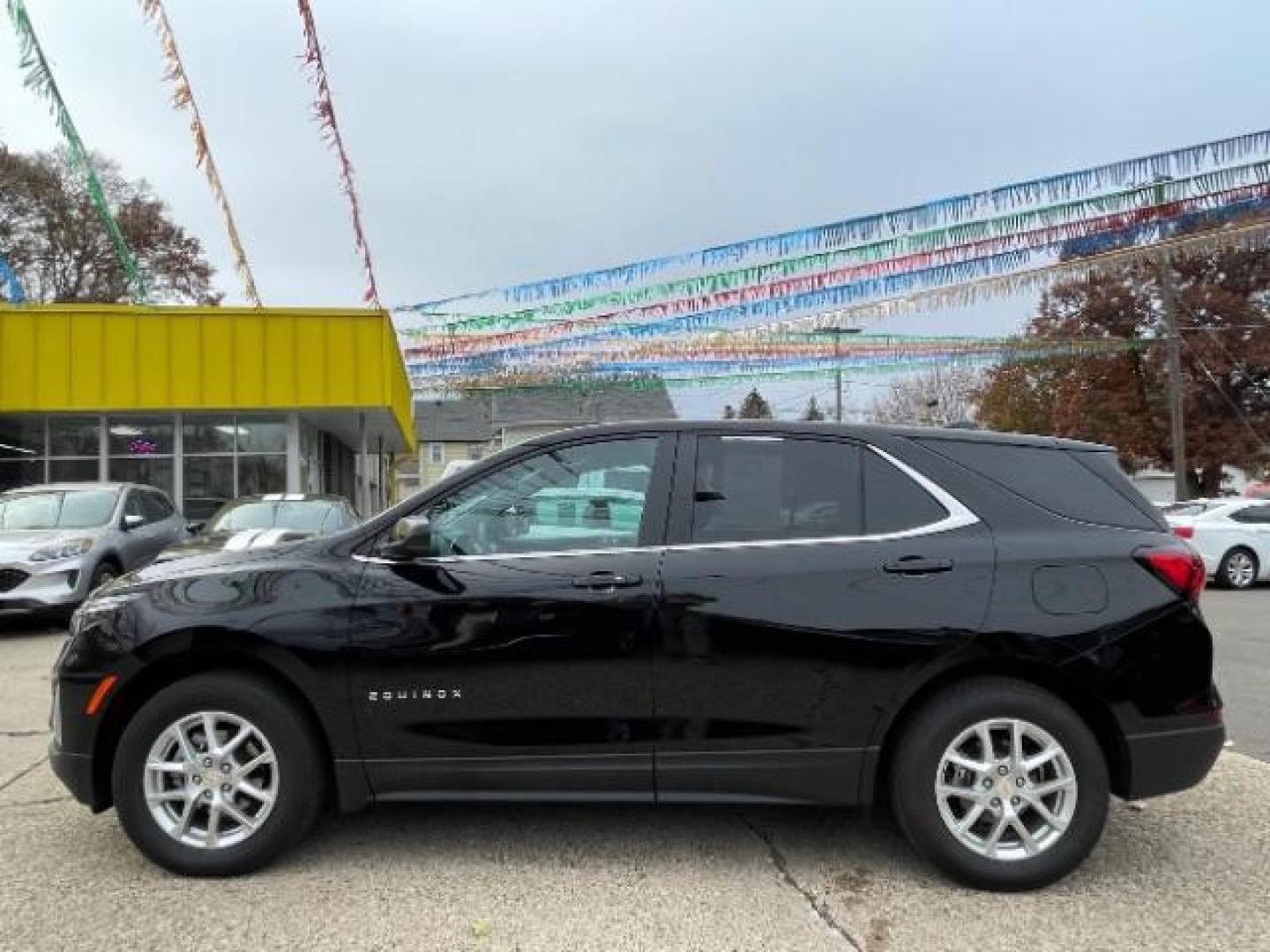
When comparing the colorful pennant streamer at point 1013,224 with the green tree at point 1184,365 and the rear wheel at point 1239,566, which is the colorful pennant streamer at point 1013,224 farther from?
the green tree at point 1184,365

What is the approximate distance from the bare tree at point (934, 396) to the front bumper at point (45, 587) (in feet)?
150

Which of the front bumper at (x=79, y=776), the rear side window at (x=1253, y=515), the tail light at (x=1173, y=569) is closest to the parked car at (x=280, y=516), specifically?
the front bumper at (x=79, y=776)

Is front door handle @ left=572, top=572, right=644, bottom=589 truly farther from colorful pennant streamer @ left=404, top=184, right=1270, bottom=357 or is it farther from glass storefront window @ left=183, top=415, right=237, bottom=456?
glass storefront window @ left=183, top=415, right=237, bottom=456

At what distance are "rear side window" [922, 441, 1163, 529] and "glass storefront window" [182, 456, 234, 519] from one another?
17.7 meters

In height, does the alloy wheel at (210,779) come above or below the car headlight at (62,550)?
below

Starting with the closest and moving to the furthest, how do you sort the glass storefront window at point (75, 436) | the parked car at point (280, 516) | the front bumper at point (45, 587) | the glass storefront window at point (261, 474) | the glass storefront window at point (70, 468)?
the front bumper at point (45, 587) → the parked car at point (280, 516) → the glass storefront window at point (75, 436) → the glass storefront window at point (70, 468) → the glass storefront window at point (261, 474)

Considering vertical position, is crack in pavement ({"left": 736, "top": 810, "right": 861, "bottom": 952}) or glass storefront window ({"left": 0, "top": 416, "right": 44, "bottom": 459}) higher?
glass storefront window ({"left": 0, "top": 416, "right": 44, "bottom": 459})

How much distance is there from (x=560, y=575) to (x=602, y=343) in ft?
46.9

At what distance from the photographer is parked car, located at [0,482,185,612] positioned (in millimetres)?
9641

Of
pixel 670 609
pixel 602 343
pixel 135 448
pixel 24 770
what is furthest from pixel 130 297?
pixel 670 609

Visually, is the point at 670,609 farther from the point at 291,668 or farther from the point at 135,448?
the point at 135,448

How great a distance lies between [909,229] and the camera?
40.0 ft

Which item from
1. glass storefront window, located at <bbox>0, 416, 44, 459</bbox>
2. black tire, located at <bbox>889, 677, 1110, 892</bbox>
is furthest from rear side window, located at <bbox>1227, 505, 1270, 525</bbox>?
glass storefront window, located at <bbox>0, 416, 44, 459</bbox>

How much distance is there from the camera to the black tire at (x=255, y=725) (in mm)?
3645
